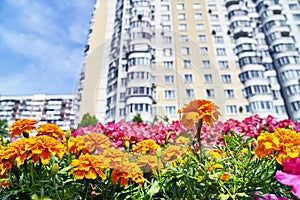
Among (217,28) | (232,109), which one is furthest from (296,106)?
(217,28)

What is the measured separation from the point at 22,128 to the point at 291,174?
810mm

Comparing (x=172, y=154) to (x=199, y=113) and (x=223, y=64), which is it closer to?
(x=199, y=113)

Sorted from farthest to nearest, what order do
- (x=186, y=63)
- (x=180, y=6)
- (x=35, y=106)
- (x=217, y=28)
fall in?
(x=35, y=106) → (x=217, y=28) → (x=180, y=6) → (x=186, y=63)

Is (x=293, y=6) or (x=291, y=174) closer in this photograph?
(x=291, y=174)

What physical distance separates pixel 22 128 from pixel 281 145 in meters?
0.80

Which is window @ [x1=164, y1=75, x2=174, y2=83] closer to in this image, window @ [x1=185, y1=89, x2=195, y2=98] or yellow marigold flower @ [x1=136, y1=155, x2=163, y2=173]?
window @ [x1=185, y1=89, x2=195, y2=98]

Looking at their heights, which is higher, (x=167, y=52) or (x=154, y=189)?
(x=167, y=52)

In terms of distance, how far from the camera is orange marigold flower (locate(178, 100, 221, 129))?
2.23 ft

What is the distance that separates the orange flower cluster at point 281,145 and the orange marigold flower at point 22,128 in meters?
0.73

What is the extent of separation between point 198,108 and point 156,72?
0.66 meters

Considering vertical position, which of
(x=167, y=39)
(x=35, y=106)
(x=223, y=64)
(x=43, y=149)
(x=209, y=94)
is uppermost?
(x=35, y=106)

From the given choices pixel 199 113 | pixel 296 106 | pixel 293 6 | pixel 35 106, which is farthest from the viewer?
pixel 35 106

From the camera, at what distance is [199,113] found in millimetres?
689

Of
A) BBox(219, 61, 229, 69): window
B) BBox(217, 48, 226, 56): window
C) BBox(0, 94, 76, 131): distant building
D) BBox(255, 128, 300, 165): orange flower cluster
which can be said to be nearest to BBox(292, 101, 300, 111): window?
BBox(219, 61, 229, 69): window
